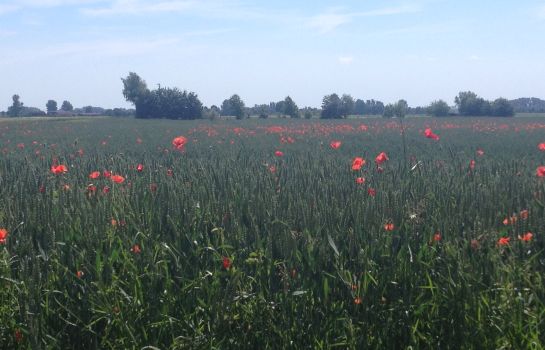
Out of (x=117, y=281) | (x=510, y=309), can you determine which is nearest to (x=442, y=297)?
(x=510, y=309)

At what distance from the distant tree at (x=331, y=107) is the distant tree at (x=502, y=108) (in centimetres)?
1327

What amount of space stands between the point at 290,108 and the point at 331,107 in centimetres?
893

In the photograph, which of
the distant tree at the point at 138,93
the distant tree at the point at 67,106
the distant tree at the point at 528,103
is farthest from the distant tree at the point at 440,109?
the distant tree at the point at 67,106

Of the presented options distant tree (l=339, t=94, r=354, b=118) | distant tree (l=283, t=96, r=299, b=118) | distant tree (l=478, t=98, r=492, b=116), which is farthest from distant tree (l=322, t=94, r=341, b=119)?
distant tree (l=478, t=98, r=492, b=116)

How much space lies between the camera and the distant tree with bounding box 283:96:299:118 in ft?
232

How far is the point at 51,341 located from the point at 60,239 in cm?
84

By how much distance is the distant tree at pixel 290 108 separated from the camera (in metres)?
70.8

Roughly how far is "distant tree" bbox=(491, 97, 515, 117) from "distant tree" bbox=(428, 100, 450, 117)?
477 centimetres

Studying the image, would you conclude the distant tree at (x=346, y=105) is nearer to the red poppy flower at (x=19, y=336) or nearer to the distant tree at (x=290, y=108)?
the distant tree at (x=290, y=108)

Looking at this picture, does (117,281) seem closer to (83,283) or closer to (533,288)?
(83,283)

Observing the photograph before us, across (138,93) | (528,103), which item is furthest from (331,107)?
(528,103)

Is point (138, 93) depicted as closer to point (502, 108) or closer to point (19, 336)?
point (502, 108)

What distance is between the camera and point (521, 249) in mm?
3777

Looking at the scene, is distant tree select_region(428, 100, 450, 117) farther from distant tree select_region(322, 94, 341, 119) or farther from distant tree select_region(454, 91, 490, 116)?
distant tree select_region(322, 94, 341, 119)
